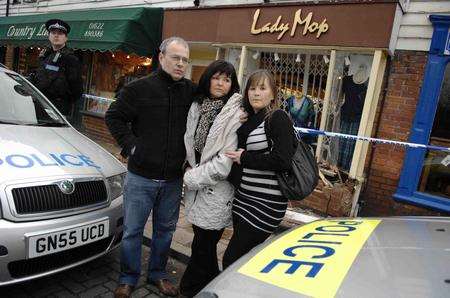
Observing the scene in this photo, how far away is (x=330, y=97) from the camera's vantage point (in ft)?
20.7

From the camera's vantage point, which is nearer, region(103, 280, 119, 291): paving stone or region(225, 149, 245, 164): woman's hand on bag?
region(225, 149, 245, 164): woman's hand on bag

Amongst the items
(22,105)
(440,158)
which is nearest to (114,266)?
(22,105)

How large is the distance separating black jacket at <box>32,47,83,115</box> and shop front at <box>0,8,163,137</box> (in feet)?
10.7

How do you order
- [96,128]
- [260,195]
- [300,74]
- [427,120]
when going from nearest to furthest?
[260,195] < [427,120] < [300,74] < [96,128]

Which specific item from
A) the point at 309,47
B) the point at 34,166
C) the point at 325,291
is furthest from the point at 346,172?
the point at 325,291

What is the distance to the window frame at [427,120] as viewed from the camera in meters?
5.41

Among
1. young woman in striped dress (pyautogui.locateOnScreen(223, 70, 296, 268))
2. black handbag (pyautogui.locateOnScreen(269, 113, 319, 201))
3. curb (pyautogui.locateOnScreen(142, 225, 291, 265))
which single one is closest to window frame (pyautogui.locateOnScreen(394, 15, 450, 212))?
curb (pyautogui.locateOnScreen(142, 225, 291, 265))

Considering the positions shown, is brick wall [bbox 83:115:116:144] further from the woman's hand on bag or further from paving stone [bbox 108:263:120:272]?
the woman's hand on bag

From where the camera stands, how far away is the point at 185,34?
8055 millimetres

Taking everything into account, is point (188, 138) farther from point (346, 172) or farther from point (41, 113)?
point (346, 172)

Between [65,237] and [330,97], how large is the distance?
15.3 feet

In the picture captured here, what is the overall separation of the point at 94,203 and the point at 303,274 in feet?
6.56

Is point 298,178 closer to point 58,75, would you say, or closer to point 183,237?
point 183,237

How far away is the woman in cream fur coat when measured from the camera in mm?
2629
